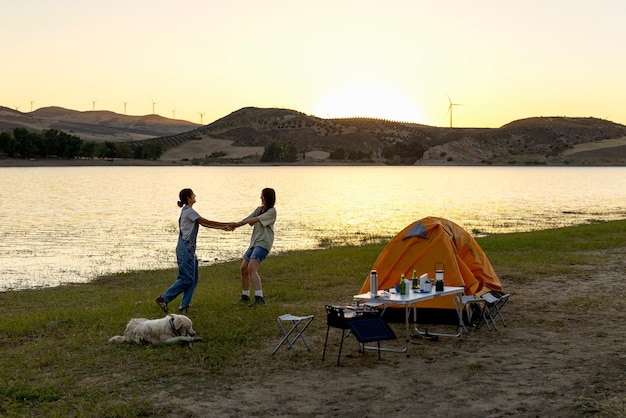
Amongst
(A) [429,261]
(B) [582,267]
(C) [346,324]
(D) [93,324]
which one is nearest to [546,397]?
(C) [346,324]

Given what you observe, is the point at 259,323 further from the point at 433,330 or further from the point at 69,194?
the point at 69,194

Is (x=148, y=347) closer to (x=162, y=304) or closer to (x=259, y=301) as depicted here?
(x=162, y=304)

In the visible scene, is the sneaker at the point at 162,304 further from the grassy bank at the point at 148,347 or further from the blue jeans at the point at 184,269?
the grassy bank at the point at 148,347

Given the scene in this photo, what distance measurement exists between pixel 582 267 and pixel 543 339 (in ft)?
28.9

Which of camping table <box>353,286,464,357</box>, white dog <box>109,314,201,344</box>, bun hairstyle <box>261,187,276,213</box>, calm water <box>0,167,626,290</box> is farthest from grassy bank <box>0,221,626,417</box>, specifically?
calm water <box>0,167,626,290</box>

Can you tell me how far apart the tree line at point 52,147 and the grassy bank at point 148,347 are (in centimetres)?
14073

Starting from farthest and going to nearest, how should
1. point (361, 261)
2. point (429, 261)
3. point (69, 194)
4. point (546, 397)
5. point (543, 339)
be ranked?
point (69, 194)
point (361, 261)
point (429, 261)
point (543, 339)
point (546, 397)

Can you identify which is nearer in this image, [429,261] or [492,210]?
[429,261]

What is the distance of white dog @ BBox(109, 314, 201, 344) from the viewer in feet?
37.8

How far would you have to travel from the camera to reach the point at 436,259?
45.6 ft

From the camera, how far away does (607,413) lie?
27.1ft

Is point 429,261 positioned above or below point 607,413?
above

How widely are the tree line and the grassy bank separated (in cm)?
14073

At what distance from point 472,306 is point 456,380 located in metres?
4.12
